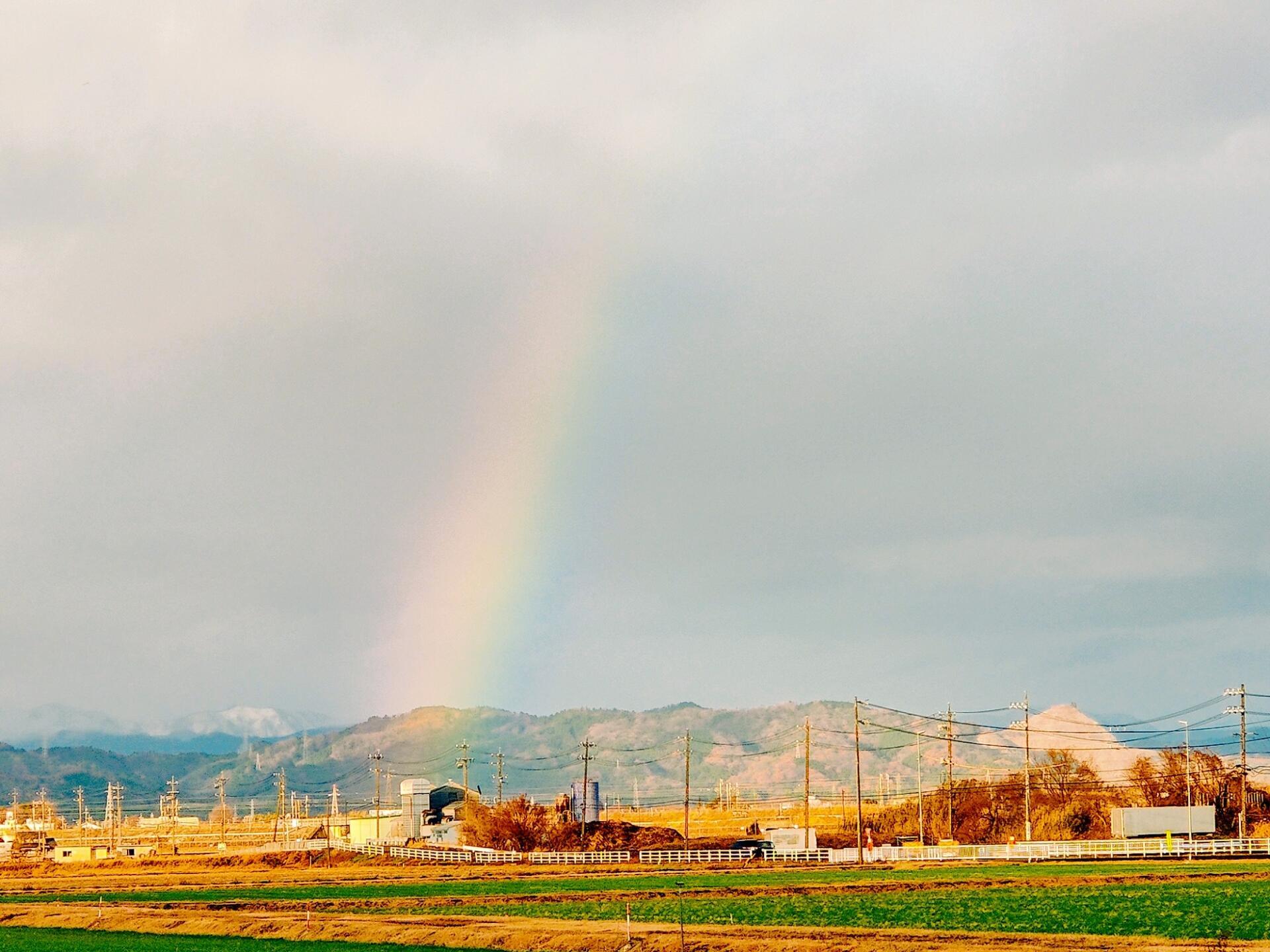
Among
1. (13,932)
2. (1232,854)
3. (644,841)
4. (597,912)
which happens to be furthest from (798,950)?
(644,841)

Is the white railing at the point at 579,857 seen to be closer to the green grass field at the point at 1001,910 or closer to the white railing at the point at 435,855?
the white railing at the point at 435,855

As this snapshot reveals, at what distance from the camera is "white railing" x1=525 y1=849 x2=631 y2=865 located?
437 feet

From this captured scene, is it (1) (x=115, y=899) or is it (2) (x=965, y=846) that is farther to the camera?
(2) (x=965, y=846)

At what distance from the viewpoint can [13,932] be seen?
6975 centimetres

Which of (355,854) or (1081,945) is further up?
(1081,945)

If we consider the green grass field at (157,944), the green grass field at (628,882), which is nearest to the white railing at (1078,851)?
the green grass field at (628,882)

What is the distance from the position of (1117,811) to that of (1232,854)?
27.9 meters

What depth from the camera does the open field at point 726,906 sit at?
53219 mm

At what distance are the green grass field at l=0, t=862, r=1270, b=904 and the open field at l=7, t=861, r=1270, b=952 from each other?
310 millimetres

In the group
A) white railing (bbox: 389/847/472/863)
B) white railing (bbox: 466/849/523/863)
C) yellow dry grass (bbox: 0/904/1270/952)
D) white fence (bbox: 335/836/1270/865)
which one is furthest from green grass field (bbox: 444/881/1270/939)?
white railing (bbox: 389/847/472/863)

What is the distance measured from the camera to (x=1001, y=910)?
6178 centimetres

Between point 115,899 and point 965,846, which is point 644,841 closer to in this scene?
point 965,846

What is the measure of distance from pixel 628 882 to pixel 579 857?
41462 mm

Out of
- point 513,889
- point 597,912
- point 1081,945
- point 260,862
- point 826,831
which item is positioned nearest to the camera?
point 1081,945
